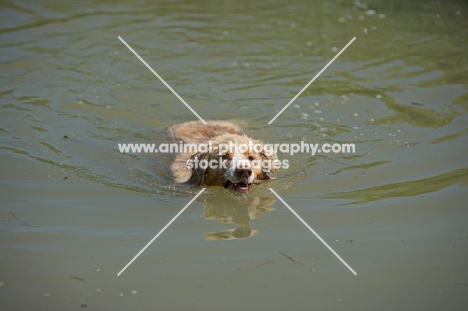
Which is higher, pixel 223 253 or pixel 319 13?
pixel 319 13

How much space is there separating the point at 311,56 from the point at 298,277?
710 cm

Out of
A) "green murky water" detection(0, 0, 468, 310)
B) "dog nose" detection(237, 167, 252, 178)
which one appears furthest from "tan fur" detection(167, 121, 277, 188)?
"green murky water" detection(0, 0, 468, 310)

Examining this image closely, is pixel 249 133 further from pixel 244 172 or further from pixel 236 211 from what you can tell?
pixel 236 211

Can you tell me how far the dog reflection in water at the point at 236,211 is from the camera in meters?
6.37

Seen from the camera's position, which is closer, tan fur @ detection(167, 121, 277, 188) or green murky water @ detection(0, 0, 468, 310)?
green murky water @ detection(0, 0, 468, 310)

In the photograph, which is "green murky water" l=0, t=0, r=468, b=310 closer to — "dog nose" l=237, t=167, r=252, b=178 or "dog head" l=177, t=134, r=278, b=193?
"dog head" l=177, t=134, r=278, b=193

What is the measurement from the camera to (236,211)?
7.07 metres

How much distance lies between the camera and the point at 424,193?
727 cm

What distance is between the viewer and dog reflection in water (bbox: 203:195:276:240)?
6.37 metres

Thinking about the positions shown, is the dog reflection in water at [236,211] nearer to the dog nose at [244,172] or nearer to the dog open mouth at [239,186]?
the dog open mouth at [239,186]

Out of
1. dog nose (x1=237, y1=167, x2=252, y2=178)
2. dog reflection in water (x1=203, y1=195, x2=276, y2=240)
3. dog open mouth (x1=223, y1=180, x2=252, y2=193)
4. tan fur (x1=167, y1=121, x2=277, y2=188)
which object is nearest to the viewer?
dog reflection in water (x1=203, y1=195, x2=276, y2=240)

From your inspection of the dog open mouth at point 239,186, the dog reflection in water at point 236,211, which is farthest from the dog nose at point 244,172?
the dog reflection in water at point 236,211

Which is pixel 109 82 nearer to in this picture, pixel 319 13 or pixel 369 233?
pixel 319 13

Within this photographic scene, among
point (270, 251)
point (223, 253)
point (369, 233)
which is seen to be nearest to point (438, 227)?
point (369, 233)
